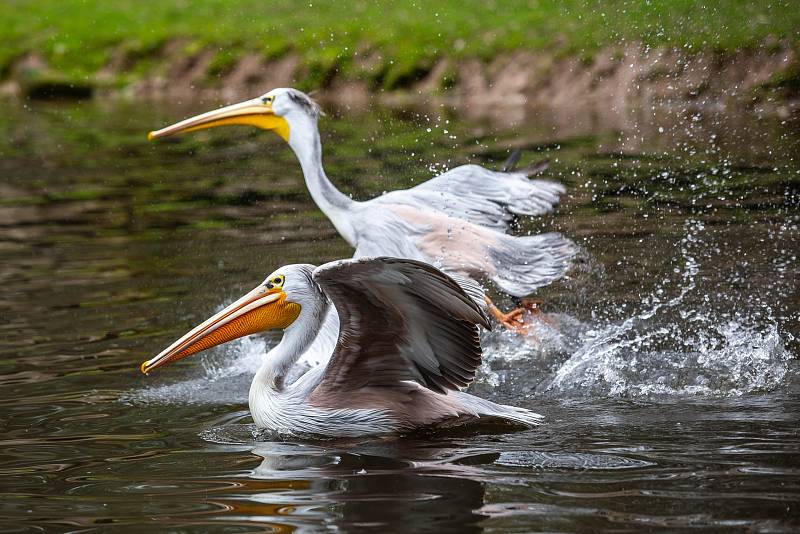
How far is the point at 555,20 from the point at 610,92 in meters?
2.68

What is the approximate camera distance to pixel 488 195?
707cm

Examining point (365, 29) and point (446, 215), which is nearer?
point (446, 215)

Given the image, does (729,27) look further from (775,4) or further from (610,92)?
(610,92)

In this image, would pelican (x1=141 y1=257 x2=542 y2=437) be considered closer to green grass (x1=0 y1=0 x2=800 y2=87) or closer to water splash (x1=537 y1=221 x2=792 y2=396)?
water splash (x1=537 y1=221 x2=792 y2=396)

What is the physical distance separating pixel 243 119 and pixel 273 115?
227 mm

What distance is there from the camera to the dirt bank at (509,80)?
15.5m

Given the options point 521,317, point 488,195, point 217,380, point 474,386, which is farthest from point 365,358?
point 488,195

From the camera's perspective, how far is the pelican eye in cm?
519

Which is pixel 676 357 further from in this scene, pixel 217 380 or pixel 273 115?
pixel 273 115

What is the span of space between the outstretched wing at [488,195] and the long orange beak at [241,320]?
74.2 inches

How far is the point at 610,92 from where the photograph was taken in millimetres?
16438

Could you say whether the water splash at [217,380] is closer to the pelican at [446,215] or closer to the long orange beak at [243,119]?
the pelican at [446,215]

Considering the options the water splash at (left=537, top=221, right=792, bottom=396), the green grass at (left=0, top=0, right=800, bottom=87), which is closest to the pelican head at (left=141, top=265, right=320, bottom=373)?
the water splash at (left=537, top=221, right=792, bottom=396)

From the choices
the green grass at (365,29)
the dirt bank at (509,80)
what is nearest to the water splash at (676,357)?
the dirt bank at (509,80)
